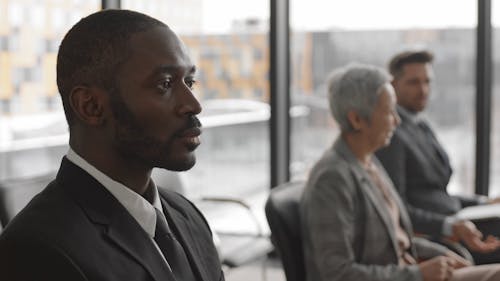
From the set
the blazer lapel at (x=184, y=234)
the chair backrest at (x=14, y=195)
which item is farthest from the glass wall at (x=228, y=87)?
the blazer lapel at (x=184, y=234)

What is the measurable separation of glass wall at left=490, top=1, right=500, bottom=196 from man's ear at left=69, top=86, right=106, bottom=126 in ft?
11.5

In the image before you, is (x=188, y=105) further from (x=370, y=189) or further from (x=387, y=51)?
(x=387, y=51)

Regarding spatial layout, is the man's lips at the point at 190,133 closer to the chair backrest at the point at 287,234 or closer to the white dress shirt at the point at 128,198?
the white dress shirt at the point at 128,198

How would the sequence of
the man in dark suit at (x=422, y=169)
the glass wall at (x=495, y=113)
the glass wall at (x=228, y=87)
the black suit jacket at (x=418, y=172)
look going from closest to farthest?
the man in dark suit at (x=422, y=169) → the black suit jacket at (x=418, y=172) → the glass wall at (x=495, y=113) → the glass wall at (x=228, y=87)

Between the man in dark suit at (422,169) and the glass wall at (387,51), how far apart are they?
1.04 metres

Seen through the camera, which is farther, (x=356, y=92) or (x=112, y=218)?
(x=356, y=92)

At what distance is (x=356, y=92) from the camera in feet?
7.61

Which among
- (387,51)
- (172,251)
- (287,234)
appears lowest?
(287,234)

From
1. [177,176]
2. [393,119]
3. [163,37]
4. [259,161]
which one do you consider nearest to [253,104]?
[259,161]

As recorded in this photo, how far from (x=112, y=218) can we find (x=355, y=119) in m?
1.34

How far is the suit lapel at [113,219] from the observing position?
3.55 feet

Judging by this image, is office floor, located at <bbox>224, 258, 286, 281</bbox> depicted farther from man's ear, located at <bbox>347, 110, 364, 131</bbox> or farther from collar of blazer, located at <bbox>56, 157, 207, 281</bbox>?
collar of blazer, located at <bbox>56, 157, 207, 281</bbox>

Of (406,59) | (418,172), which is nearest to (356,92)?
(418,172)

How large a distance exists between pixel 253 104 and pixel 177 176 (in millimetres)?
1555
